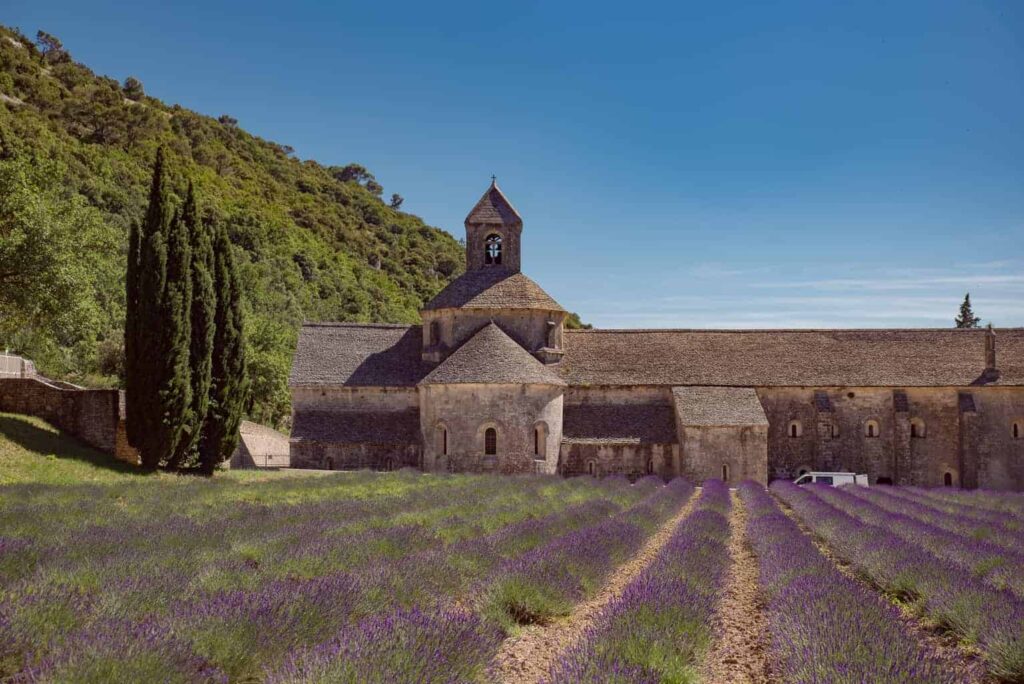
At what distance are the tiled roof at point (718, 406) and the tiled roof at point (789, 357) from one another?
75 cm

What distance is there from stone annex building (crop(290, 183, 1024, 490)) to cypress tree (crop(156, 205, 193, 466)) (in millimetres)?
9646

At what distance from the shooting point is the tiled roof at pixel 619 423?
36.6 metres

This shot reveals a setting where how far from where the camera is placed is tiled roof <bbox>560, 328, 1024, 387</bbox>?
38.0 metres

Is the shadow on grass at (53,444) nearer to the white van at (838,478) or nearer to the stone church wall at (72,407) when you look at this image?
the stone church wall at (72,407)

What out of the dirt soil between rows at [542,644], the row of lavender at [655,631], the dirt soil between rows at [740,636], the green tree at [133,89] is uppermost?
the green tree at [133,89]

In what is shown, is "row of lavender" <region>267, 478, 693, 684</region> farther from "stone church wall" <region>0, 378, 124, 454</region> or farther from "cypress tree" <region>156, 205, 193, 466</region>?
"stone church wall" <region>0, 378, 124, 454</region>

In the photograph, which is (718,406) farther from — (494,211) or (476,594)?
(476,594)

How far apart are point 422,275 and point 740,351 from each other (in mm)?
80198

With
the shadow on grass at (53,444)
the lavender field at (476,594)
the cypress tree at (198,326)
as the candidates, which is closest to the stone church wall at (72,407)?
the shadow on grass at (53,444)

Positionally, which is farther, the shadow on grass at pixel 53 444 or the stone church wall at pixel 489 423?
the stone church wall at pixel 489 423

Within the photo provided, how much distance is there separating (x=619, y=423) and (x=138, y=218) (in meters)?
42.0

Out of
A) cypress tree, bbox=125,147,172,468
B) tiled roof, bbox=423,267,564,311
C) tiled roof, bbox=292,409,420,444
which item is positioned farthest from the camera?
tiled roof, bbox=423,267,564,311

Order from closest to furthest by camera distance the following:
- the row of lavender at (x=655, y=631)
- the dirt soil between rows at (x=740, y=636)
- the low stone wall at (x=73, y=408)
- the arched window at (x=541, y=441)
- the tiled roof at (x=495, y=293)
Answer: the row of lavender at (x=655, y=631) → the dirt soil between rows at (x=740, y=636) → the low stone wall at (x=73, y=408) → the arched window at (x=541, y=441) → the tiled roof at (x=495, y=293)

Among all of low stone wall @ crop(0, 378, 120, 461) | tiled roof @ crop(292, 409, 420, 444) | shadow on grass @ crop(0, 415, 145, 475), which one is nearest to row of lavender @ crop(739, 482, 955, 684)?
shadow on grass @ crop(0, 415, 145, 475)
